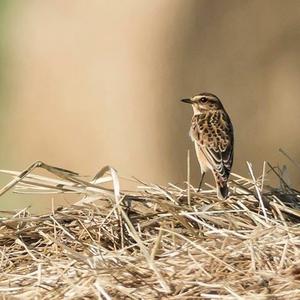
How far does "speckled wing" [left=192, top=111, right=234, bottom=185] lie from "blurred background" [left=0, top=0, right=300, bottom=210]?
11.0ft

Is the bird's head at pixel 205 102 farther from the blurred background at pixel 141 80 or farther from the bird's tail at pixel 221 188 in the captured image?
the blurred background at pixel 141 80

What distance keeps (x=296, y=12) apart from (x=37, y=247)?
22.1 feet

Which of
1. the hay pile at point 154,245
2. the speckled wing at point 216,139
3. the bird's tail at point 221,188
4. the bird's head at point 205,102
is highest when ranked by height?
the bird's head at point 205,102

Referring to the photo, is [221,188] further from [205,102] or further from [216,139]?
[205,102]

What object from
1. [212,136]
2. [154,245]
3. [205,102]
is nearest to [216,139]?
[212,136]

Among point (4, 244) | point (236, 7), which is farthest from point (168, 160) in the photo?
point (4, 244)

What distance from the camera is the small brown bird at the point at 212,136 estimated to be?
29.9 ft

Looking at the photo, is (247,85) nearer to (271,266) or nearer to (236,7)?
(236,7)

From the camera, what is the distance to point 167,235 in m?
6.73

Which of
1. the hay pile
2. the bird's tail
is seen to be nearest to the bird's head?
the bird's tail

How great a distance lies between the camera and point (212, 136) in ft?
30.8

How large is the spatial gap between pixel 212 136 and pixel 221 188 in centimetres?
156

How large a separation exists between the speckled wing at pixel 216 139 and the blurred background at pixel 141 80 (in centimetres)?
334

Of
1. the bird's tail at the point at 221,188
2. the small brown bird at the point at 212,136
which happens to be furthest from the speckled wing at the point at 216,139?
the bird's tail at the point at 221,188
